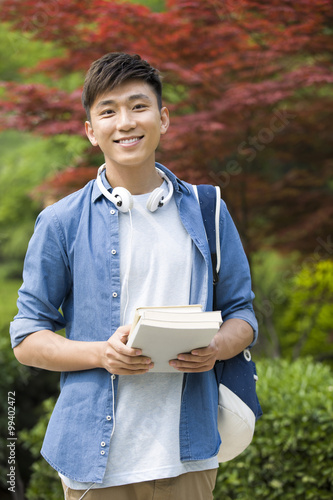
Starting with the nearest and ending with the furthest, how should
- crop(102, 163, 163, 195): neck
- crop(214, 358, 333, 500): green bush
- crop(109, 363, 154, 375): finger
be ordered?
crop(109, 363, 154, 375): finger < crop(102, 163, 163, 195): neck < crop(214, 358, 333, 500): green bush

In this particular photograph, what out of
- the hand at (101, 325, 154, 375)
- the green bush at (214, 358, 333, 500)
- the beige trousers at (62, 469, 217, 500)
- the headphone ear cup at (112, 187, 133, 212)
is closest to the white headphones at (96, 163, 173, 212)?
the headphone ear cup at (112, 187, 133, 212)

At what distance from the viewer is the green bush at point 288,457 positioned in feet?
9.95

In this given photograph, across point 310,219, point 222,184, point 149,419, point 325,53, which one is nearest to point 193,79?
point 222,184

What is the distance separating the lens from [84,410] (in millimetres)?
1464

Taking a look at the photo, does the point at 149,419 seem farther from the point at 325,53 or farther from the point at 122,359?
the point at 325,53

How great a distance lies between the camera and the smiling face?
155 cm

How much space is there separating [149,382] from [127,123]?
64 centimetres

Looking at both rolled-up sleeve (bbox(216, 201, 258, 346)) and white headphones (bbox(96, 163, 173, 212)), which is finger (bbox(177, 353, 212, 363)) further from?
white headphones (bbox(96, 163, 173, 212))

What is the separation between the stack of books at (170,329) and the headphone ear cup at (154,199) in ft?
1.13

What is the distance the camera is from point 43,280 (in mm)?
1491

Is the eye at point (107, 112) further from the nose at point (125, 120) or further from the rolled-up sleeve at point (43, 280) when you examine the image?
the rolled-up sleeve at point (43, 280)

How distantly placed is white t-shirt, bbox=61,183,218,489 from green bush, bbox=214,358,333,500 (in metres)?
1.63

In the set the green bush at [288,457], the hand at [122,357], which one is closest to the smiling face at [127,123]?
the hand at [122,357]

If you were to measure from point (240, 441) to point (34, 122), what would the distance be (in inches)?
113
